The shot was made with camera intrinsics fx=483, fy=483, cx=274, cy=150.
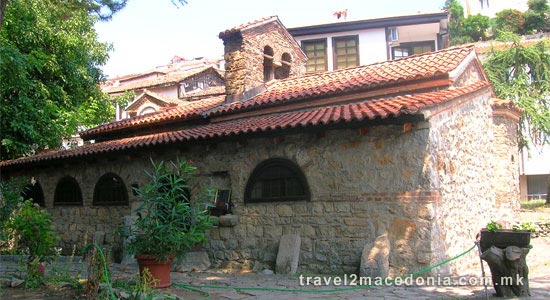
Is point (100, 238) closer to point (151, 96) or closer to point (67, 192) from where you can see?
point (67, 192)

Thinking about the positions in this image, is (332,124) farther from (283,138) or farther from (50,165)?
(50,165)

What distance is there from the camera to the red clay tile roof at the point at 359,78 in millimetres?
9469

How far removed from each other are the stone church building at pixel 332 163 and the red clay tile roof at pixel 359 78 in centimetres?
4

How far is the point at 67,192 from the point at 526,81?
683 inches

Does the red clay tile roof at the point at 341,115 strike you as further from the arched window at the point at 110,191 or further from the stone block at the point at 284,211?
the stone block at the point at 284,211

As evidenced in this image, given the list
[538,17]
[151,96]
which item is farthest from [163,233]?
[538,17]

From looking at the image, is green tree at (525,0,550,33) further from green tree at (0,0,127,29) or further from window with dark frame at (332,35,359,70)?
green tree at (0,0,127,29)

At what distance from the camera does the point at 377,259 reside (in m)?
7.33

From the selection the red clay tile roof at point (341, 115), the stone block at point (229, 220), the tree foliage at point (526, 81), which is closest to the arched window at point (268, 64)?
the red clay tile roof at point (341, 115)

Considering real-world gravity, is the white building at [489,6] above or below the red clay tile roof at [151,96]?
above

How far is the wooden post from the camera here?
544 centimetres

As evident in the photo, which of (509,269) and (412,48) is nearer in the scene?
(509,269)

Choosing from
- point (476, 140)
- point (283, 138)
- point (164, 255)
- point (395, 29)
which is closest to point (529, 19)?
point (395, 29)

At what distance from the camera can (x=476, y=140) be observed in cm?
948
